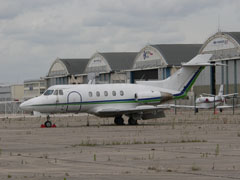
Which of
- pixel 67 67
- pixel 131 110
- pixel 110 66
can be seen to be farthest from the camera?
pixel 67 67

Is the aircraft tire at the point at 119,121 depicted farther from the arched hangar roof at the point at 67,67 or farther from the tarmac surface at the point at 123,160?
the arched hangar roof at the point at 67,67

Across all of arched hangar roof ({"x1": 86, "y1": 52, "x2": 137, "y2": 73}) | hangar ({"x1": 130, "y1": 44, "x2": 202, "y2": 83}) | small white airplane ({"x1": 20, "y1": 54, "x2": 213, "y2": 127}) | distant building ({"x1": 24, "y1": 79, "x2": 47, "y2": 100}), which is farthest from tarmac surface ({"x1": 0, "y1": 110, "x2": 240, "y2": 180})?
distant building ({"x1": 24, "y1": 79, "x2": 47, "y2": 100})

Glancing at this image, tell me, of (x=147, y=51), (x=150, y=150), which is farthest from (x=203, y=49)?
(x=150, y=150)

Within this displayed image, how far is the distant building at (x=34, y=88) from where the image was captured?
15016cm

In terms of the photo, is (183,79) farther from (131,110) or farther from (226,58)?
(226,58)

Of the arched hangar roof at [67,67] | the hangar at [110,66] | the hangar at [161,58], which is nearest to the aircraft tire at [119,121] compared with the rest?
the hangar at [161,58]

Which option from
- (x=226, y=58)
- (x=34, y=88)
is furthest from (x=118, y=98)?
(x=34, y=88)

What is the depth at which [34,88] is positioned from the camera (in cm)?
15412

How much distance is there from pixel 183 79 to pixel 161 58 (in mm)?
57517

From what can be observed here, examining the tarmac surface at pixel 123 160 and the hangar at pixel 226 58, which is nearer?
the tarmac surface at pixel 123 160

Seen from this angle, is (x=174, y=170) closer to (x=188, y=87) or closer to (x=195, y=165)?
(x=195, y=165)

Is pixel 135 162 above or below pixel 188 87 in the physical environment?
below

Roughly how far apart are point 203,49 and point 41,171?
7595cm

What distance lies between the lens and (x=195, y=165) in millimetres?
15297
